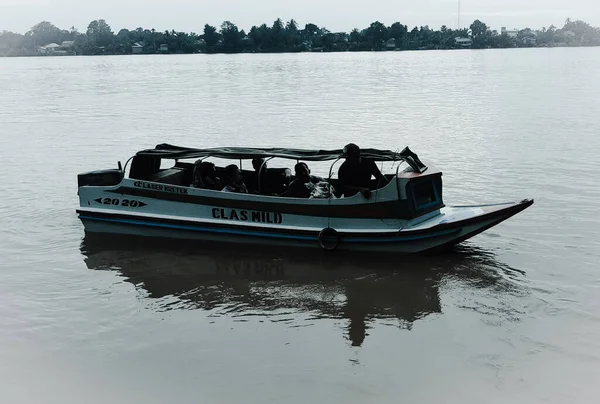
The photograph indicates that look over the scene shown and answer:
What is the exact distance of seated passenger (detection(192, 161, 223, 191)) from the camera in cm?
1436

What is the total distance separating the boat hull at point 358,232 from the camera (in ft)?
41.7

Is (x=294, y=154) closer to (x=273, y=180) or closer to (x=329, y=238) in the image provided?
(x=273, y=180)

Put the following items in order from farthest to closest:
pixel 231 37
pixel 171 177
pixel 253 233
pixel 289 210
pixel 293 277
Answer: pixel 231 37 < pixel 171 177 < pixel 253 233 < pixel 289 210 < pixel 293 277

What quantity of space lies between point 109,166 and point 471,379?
18.0 metres

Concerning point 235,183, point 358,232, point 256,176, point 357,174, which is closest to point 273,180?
point 256,176

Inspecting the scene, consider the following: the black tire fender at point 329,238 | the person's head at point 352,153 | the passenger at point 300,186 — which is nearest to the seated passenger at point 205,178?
the passenger at point 300,186

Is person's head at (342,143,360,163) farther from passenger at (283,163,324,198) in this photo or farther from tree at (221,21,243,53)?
tree at (221,21,243,53)

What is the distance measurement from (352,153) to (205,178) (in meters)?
3.36

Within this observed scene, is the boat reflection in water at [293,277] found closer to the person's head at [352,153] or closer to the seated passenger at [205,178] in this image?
the seated passenger at [205,178]

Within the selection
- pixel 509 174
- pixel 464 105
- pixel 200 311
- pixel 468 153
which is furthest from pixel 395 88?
pixel 200 311

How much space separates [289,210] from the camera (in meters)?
13.4

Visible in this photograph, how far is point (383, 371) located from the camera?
9.14 meters

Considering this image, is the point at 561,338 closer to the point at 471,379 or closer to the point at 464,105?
Answer: the point at 471,379

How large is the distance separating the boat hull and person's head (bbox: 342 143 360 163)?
135 cm
